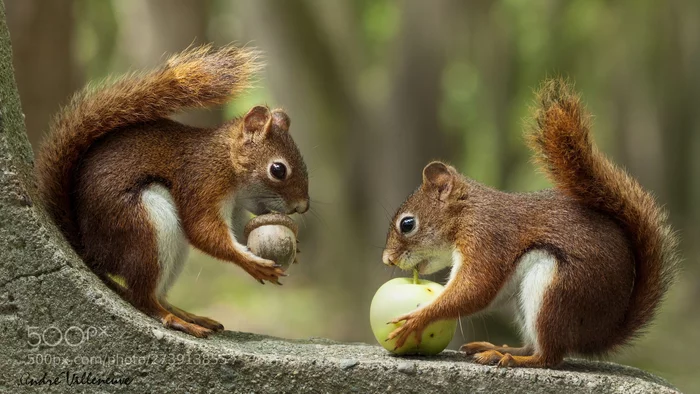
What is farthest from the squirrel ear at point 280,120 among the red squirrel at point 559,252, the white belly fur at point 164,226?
the red squirrel at point 559,252

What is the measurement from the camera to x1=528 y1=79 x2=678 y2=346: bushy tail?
2850 mm

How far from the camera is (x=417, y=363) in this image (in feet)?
8.98

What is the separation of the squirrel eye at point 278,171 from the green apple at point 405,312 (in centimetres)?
52

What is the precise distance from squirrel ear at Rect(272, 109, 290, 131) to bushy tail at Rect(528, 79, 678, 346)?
2.82 feet

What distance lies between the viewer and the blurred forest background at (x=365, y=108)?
667cm

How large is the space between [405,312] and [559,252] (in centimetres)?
50

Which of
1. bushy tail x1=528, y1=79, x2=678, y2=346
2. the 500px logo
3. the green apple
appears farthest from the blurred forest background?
the 500px logo

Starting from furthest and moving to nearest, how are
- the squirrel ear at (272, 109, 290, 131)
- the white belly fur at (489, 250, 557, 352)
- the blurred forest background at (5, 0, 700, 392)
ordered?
the blurred forest background at (5, 0, 700, 392) → the squirrel ear at (272, 109, 290, 131) → the white belly fur at (489, 250, 557, 352)

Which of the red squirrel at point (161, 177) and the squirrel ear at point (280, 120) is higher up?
the squirrel ear at point (280, 120)

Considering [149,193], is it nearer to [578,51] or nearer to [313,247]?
[313,247]

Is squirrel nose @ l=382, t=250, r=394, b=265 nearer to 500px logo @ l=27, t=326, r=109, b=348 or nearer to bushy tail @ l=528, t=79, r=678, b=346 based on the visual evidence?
bushy tail @ l=528, t=79, r=678, b=346

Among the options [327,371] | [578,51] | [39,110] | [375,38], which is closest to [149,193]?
[327,371]

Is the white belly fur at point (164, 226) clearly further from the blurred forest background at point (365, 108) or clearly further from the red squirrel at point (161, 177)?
the blurred forest background at point (365, 108)

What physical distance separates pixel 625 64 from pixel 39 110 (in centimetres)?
1094
